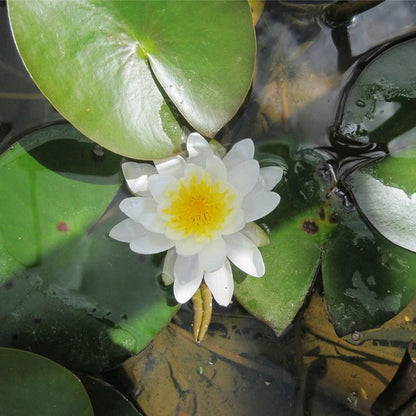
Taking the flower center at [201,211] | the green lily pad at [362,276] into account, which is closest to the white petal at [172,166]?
the flower center at [201,211]

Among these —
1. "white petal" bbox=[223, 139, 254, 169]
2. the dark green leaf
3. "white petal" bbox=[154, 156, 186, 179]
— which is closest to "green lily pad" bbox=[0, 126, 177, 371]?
the dark green leaf

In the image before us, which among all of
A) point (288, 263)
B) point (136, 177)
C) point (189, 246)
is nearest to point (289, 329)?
point (288, 263)

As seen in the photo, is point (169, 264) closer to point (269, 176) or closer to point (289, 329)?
point (269, 176)

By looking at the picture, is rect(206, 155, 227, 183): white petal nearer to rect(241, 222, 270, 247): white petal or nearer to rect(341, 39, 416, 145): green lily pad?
rect(241, 222, 270, 247): white petal

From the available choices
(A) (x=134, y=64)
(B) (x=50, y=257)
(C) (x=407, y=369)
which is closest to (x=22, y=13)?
(A) (x=134, y=64)

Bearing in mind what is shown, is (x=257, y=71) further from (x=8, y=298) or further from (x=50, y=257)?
(x=8, y=298)

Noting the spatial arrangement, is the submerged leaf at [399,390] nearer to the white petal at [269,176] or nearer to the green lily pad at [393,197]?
the green lily pad at [393,197]
